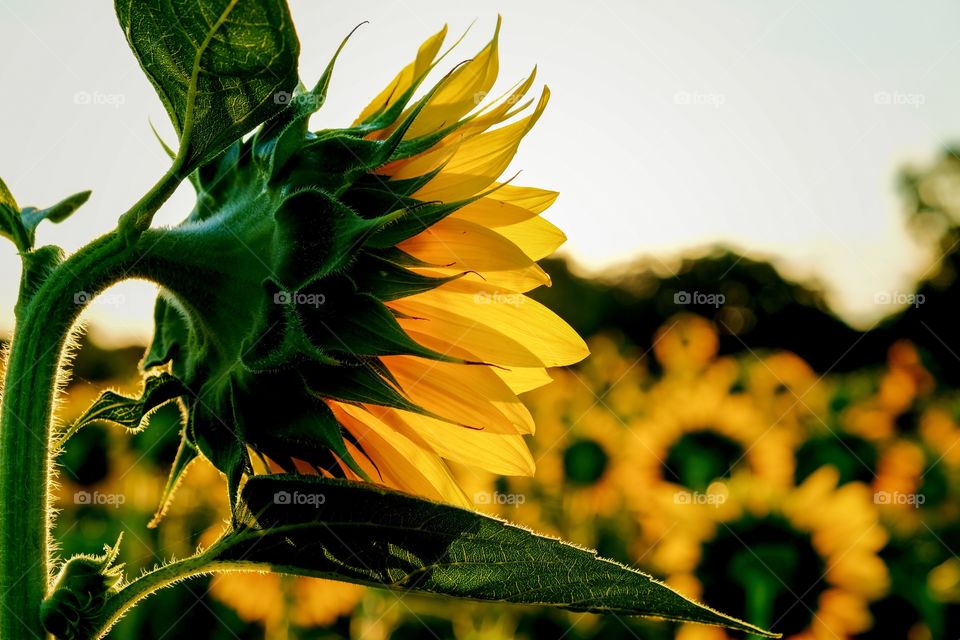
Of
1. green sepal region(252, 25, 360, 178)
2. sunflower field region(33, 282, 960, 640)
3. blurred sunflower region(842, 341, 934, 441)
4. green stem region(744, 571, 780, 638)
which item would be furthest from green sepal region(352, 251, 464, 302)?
blurred sunflower region(842, 341, 934, 441)

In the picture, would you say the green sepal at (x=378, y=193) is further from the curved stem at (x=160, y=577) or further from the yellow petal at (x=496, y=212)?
the curved stem at (x=160, y=577)

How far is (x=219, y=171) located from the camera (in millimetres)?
880

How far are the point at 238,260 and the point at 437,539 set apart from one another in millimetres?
302

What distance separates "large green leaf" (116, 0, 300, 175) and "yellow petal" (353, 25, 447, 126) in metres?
0.17

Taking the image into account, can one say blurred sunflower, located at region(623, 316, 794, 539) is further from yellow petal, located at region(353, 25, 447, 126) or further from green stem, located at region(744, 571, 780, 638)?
yellow petal, located at region(353, 25, 447, 126)

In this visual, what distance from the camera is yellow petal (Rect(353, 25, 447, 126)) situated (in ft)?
2.96

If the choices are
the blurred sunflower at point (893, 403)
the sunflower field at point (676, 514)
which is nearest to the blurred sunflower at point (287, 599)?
the sunflower field at point (676, 514)

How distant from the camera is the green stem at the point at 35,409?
69 centimetres

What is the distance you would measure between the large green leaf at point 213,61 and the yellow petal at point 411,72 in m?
0.17

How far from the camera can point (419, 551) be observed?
2.24 ft

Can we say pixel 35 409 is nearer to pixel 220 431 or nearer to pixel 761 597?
pixel 220 431

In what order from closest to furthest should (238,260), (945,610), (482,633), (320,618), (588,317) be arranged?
(238,260) → (482,633) → (320,618) → (945,610) → (588,317)

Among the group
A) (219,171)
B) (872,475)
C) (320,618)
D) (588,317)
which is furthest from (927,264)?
(219,171)

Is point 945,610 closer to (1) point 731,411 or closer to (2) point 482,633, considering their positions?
(1) point 731,411
